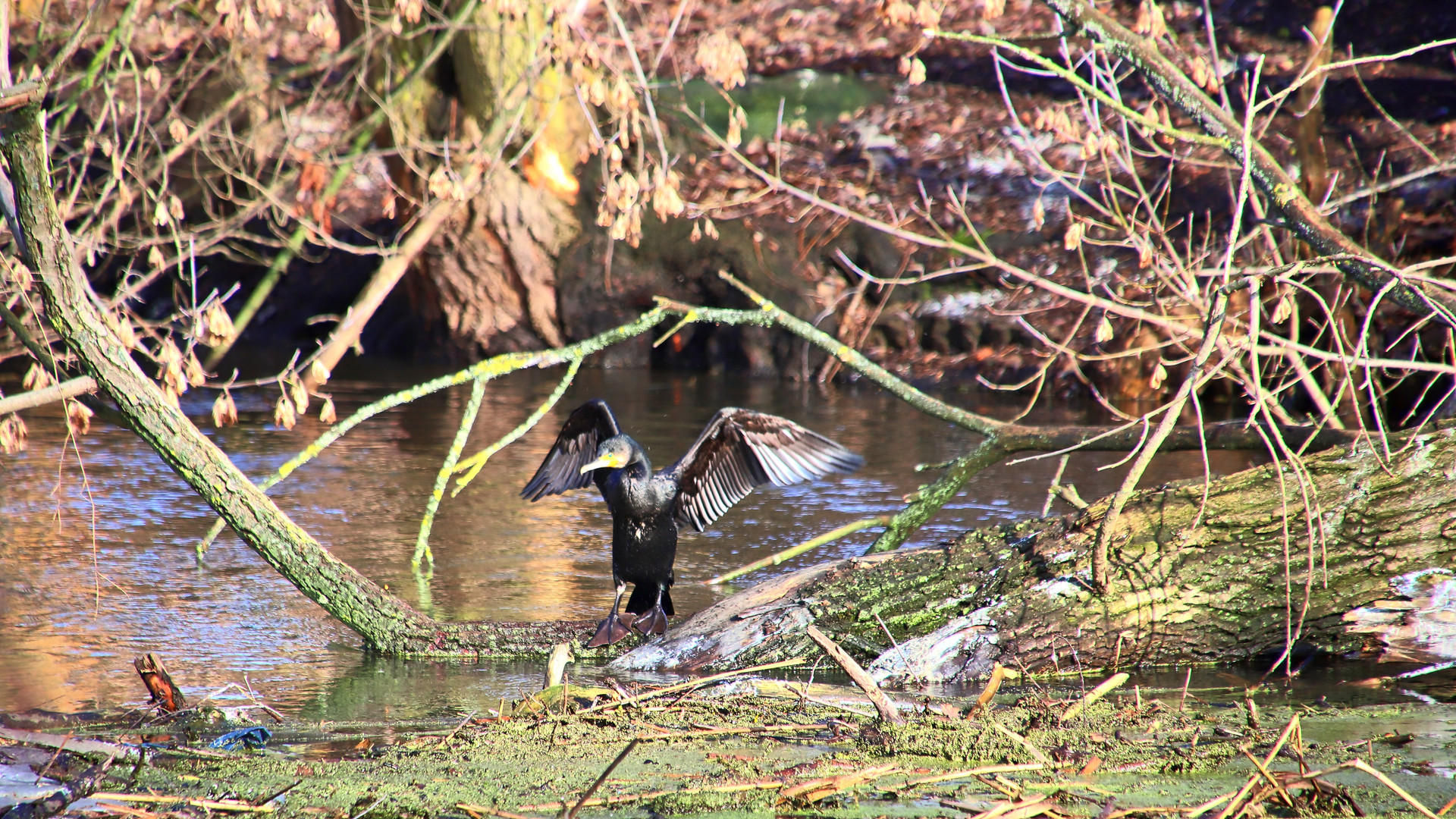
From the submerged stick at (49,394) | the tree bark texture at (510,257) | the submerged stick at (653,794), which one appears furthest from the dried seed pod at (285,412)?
the tree bark texture at (510,257)

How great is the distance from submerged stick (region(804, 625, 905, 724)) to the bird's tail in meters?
1.61

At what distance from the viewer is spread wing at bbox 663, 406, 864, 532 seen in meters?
4.50

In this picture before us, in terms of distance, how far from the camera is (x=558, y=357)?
4141mm

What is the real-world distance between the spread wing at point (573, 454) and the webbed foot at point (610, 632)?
0.58 metres

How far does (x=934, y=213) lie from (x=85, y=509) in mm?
Result: 8510

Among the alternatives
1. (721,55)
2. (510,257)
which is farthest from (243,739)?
(510,257)

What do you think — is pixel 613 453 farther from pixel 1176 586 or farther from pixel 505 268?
pixel 505 268

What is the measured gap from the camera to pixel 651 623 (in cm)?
442

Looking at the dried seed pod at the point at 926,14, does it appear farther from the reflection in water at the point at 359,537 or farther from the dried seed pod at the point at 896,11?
the reflection in water at the point at 359,537

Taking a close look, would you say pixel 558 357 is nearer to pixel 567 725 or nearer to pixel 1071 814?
pixel 567 725

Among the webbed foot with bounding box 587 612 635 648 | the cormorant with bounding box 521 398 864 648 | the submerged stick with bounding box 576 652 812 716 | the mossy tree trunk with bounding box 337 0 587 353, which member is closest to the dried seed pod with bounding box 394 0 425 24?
the cormorant with bounding box 521 398 864 648

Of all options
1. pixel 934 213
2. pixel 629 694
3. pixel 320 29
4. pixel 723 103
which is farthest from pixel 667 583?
pixel 723 103

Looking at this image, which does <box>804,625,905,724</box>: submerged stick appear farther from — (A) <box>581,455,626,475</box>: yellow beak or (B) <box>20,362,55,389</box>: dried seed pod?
(B) <box>20,362,55,389</box>: dried seed pod

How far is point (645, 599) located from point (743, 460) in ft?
1.99
